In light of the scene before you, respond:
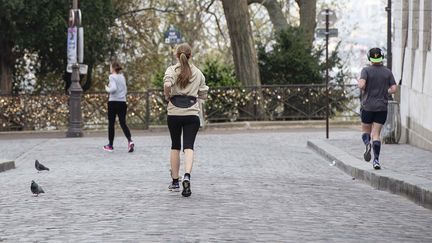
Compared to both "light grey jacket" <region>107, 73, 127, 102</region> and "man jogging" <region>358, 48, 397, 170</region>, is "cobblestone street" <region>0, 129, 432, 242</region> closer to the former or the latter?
"man jogging" <region>358, 48, 397, 170</region>

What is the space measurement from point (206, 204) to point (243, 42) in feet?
77.6

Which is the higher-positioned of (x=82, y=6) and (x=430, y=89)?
(x=82, y=6)

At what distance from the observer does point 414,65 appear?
24.3 metres

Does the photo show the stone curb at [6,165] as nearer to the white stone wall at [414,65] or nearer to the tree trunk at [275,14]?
the white stone wall at [414,65]

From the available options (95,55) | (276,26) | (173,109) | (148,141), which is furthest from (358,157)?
(276,26)

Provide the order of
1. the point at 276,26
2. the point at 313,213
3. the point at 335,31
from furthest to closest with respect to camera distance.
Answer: the point at 276,26 < the point at 335,31 < the point at 313,213

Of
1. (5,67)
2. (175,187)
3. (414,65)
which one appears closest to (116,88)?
(414,65)

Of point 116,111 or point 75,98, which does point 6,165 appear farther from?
point 75,98

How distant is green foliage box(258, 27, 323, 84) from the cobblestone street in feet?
46.9

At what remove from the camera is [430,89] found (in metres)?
22.1

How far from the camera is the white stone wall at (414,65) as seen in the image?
22.4m

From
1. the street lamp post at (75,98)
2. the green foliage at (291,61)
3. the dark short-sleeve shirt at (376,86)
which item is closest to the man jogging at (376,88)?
the dark short-sleeve shirt at (376,86)

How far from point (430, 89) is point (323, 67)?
47.8 feet

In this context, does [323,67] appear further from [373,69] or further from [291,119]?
[373,69]
